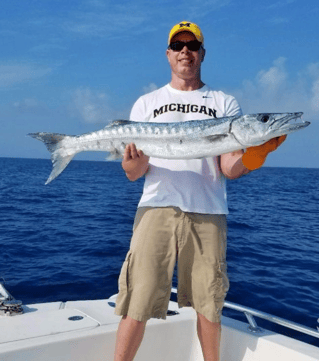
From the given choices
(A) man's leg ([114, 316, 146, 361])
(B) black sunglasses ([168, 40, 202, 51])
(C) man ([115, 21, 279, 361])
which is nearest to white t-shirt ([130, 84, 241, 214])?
(C) man ([115, 21, 279, 361])

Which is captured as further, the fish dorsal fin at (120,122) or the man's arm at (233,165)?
the fish dorsal fin at (120,122)

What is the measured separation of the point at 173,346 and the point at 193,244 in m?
1.17

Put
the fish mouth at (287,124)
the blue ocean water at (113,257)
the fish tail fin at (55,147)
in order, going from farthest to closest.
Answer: the blue ocean water at (113,257) → the fish tail fin at (55,147) → the fish mouth at (287,124)

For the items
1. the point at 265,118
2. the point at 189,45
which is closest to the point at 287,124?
the point at 265,118

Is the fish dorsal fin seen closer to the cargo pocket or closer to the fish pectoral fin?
the fish pectoral fin

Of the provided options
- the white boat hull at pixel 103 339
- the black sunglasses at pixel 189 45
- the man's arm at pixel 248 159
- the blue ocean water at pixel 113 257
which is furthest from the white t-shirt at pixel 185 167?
the blue ocean water at pixel 113 257

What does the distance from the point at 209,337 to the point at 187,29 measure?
250 cm

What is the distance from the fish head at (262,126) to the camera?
290cm

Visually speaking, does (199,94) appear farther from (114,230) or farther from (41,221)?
(41,221)

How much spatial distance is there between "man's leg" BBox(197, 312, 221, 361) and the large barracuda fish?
1338mm

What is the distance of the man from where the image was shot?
10.1 feet

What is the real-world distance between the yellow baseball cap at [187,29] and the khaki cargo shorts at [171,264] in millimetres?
1429

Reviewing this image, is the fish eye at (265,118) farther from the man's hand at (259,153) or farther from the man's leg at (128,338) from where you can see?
the man's leg at (128,338)

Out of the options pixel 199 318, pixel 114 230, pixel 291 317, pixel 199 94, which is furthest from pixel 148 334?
pixel 114 230
